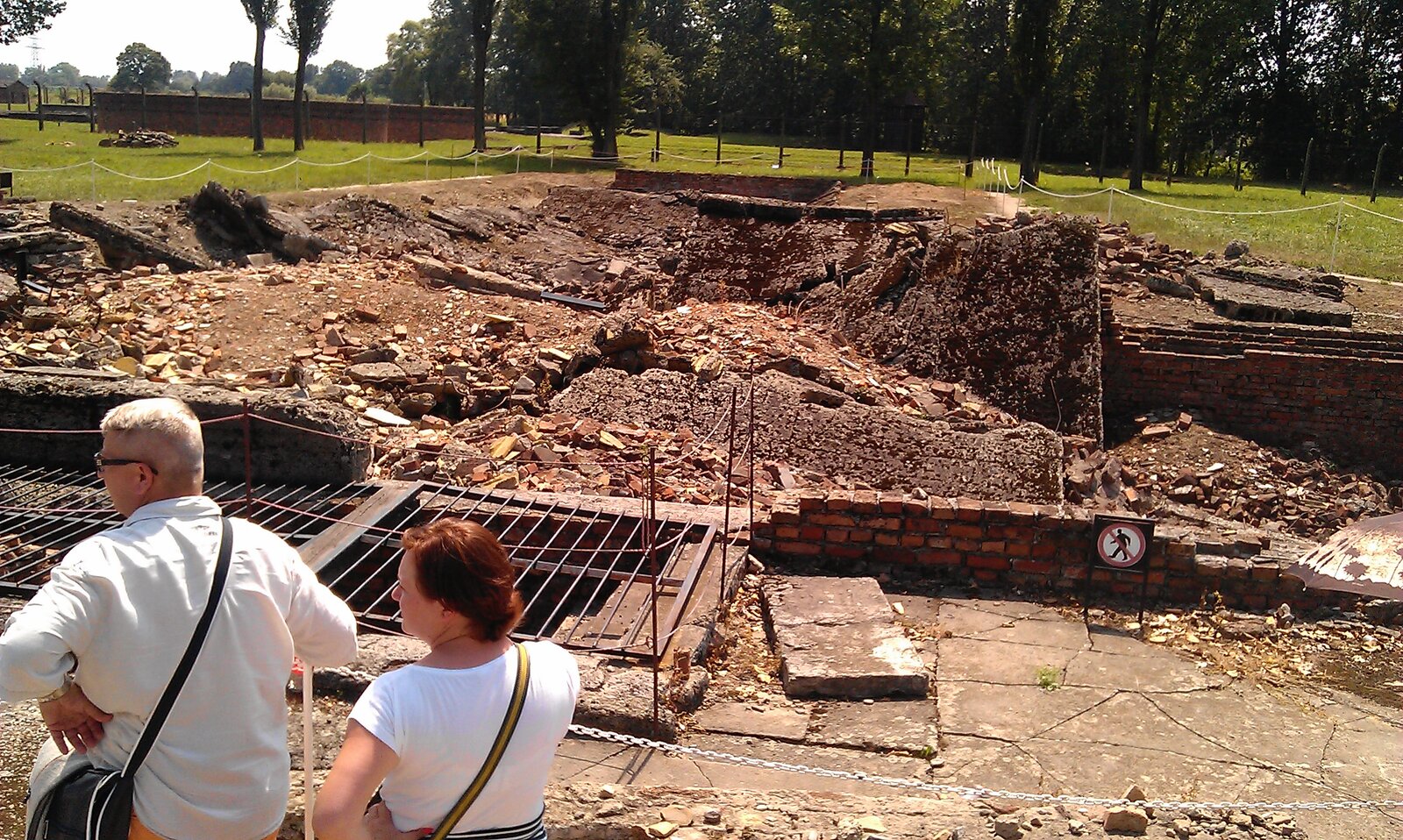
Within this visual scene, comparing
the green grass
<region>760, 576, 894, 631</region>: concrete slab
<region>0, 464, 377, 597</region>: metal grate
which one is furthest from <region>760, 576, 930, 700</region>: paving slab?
the green grass

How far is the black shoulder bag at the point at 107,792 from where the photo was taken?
2.53 m

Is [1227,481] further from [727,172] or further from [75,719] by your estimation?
[727,172]

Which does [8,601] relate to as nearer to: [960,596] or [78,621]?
[78,621]

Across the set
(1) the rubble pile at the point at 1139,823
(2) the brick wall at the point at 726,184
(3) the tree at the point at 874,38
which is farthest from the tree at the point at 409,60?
(1) the rubble pile at the point at 1139,823

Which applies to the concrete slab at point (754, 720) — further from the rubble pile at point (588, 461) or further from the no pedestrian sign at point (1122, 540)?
the rubble pile at point (588, 461)

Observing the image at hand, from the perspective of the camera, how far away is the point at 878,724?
17.3 ft

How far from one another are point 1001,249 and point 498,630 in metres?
10.2

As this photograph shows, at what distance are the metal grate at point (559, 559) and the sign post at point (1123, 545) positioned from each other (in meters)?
2.23

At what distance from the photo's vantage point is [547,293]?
16.3 meters

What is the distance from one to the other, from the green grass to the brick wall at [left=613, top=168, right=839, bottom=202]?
6.79 feet

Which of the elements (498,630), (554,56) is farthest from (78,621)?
(554,56)

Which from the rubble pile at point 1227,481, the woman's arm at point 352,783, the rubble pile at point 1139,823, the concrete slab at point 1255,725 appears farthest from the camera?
the rubble pile at point 1227,481

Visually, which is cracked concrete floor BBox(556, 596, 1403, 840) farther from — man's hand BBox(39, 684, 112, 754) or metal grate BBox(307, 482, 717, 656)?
man's hand BBox(39, 684, 112, 754)

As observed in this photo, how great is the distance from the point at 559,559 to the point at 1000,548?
8.80 feet
